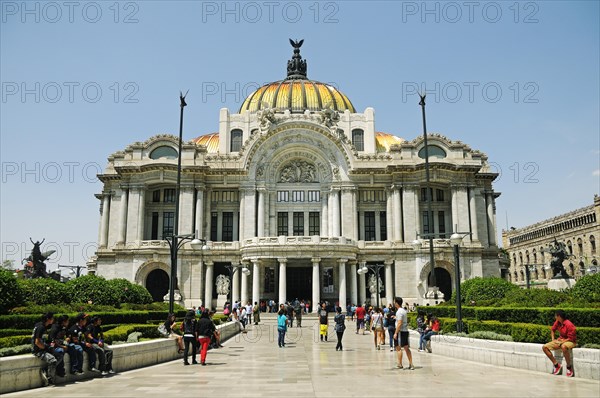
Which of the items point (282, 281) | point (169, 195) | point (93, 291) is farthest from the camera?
point (169, 195)

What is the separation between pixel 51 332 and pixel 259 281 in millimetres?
41911

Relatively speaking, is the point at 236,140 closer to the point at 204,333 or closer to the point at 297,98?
the point at 297,98

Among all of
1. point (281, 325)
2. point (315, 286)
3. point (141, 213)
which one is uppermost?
point (141, 213)

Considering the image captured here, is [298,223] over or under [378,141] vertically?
under

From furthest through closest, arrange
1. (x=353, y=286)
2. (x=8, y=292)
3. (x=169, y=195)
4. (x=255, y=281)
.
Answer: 1. (x=169, y=195)
2. (x=353, y=286)
3. (x=255, y=281)
4. (x=8, y=292)

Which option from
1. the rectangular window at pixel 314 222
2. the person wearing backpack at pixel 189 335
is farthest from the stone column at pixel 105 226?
the person wearing backpack at pixel 189 335

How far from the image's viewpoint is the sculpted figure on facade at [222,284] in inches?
2226

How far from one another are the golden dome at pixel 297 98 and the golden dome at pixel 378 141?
5.78m

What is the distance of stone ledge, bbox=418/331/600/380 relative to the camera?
47.6ft

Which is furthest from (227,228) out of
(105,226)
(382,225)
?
(382,225)

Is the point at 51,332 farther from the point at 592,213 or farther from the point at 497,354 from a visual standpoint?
the point at 592,213

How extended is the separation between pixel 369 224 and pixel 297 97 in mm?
22352

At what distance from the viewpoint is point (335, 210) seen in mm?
59125

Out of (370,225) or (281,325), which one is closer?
(281,325)
